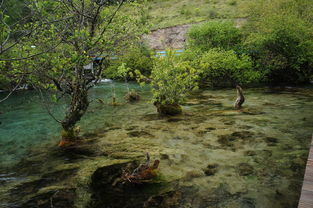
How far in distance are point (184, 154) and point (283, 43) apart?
61.8 ft

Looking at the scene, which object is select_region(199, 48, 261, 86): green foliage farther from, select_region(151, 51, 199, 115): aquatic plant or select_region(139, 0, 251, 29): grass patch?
select_region(139, 0, 251, 29): grass patch

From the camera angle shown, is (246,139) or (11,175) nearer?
(11,175)

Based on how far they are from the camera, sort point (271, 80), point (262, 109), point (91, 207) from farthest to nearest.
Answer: point (271, 80) < point (262, 109) < point (91, 207)

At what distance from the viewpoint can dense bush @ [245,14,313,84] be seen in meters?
22.5

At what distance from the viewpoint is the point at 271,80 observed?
86.4 ft

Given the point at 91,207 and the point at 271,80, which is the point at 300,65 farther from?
the point at 91,207

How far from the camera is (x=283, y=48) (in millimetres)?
23062

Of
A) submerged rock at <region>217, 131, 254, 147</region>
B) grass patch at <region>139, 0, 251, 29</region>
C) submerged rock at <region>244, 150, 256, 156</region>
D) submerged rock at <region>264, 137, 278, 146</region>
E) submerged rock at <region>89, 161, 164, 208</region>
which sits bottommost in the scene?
submerged rock at <region>89, 161, 164, 208</region>

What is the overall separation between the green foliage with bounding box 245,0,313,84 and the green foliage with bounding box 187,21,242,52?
1591mm

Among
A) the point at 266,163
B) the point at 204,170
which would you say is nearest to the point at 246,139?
the point at 266,163

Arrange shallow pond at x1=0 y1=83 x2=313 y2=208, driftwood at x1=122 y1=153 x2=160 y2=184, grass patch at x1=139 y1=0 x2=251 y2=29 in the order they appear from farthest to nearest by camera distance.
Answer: grass patch at x1=139 y1=0 x2=251 y2=29 → driftwood at x1=122 y1=153 x2=160 y2=184 → shallow pond at x1=0 y1=83 x2=313 y2=208

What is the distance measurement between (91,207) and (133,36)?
23.0 ft

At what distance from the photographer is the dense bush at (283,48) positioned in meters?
22.5

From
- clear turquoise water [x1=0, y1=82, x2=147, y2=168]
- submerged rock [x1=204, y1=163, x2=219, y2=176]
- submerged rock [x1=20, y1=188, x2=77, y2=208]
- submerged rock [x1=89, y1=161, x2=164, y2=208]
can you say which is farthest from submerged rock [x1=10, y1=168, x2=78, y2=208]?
submerged rock [x1=204, y1=163, x2=219, y2=176]
